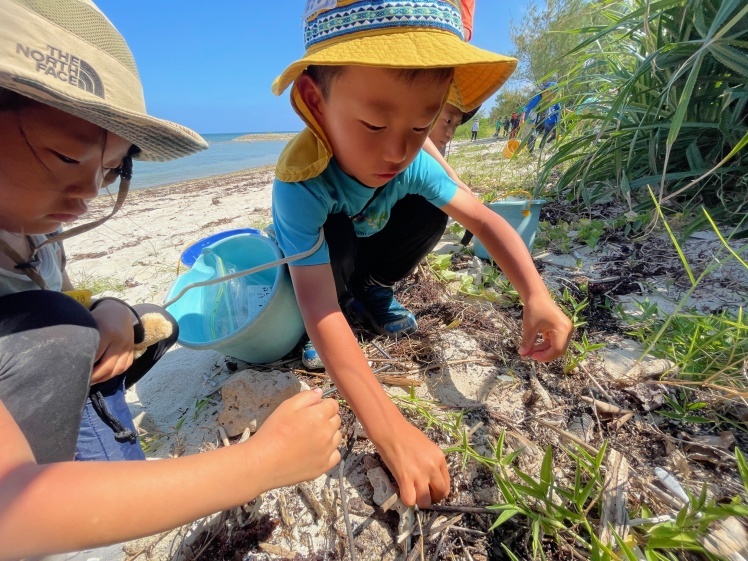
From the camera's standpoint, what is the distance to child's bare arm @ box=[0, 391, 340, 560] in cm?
52

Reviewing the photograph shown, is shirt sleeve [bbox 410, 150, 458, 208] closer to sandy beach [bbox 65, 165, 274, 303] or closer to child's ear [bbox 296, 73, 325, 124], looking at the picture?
child's ear [bbox 296, 73, 325, 124]

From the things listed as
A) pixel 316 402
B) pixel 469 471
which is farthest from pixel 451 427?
pixel 316 402

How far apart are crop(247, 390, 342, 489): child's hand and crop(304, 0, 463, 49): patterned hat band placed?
2.80 feet

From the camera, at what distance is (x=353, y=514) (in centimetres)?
98

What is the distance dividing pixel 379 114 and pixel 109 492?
2.97 ft

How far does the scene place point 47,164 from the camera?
769mm

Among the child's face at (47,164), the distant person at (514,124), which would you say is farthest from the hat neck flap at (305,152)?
the distant person at (514,124)

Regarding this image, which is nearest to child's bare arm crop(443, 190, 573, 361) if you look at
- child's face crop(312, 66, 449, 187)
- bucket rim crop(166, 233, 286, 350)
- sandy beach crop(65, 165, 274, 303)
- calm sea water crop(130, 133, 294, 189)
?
child's face crop(312, 66, 449, 187)

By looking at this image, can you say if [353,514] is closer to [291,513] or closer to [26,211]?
[291,513]

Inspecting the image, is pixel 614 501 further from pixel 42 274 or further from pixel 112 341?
pixel 42 274

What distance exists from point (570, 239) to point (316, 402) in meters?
2.02

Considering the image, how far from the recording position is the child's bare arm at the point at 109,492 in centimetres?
52

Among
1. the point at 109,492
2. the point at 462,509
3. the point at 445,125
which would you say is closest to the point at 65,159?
the point at 109,492

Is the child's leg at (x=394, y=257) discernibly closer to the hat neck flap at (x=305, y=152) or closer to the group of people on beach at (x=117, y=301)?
the group of people on beach at (x=117, y=301)
